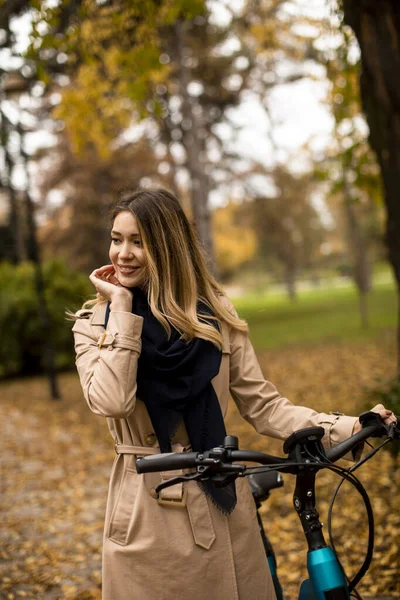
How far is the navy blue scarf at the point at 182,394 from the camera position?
2.14 meters

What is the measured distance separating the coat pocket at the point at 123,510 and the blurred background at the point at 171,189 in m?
1.05

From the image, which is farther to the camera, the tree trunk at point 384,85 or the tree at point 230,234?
the tree at point 230,234

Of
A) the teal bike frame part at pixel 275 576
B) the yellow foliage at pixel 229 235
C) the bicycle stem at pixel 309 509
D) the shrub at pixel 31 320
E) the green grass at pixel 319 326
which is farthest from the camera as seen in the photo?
the yellow foliage at pixel 229 235

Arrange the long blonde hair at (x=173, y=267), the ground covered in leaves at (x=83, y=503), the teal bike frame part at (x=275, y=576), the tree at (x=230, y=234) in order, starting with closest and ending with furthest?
the long blonde hair at (x=173, y=267) < the teal bike frame part at (x=275, y=576) < the ground covered in leaves at (x=83, y=503) < the tree at (x=230, y=234)

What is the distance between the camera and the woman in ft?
7.00

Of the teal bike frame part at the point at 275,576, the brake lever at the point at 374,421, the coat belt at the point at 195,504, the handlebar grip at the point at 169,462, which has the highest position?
the handlebar grip at the point at 169,462

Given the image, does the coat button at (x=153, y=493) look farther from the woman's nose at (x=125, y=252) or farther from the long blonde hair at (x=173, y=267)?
the woman's nose at (x=125, y=252)

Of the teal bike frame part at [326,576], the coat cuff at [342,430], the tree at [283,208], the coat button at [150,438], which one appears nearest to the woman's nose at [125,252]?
the coat button at [150,438]

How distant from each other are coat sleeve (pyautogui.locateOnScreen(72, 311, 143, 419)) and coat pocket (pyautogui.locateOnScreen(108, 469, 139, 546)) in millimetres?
269

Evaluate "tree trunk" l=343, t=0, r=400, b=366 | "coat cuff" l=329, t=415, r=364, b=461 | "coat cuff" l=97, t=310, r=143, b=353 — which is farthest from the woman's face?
"tree trunk" l=343, t=0, r=400, b=366

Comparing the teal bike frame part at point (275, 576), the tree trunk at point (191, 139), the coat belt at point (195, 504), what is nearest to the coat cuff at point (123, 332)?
the coat belt at point (195, 504)

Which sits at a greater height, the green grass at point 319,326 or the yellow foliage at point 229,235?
the yellow foliage at point 229,235

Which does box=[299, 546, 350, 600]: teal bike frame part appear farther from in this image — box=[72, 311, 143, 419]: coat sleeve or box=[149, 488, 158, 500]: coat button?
box=[72, 311, 143, 419]: coat sleeve

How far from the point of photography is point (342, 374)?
38.1 feet
